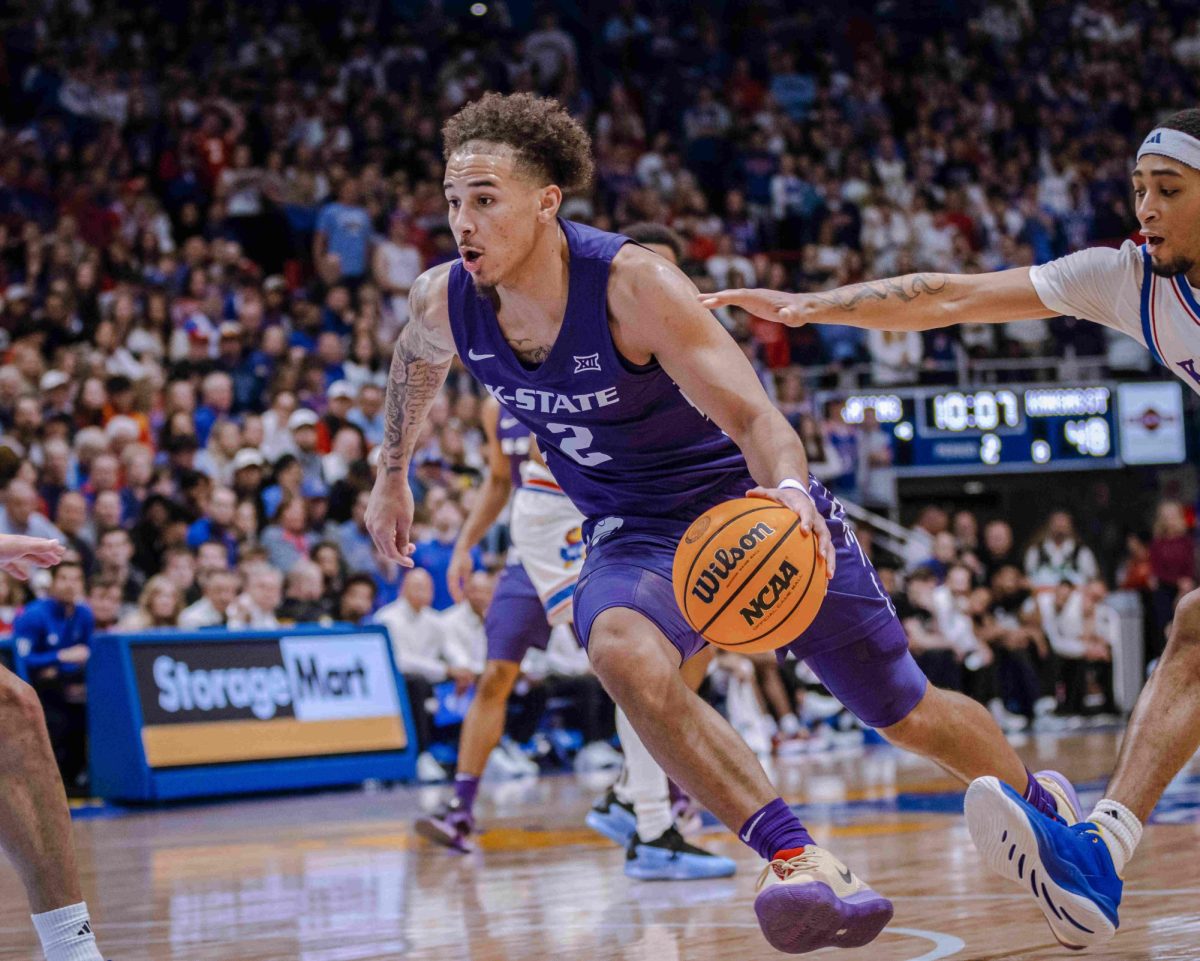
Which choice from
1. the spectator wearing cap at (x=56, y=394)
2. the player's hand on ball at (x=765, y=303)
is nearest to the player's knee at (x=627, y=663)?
the player's hand on ball at (x=765, y=303)

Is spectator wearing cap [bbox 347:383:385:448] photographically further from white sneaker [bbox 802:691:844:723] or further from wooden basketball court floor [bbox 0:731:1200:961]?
wooden basketball court floor [bbox 0:731:1200:961]

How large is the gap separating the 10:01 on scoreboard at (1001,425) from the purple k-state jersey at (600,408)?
40.4ft

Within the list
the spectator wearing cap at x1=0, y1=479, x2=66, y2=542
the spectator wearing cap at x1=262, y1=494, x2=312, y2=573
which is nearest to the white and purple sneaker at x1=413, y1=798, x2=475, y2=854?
the spectator wearing cap at x1=0, y1=479, x2=66, y2=542

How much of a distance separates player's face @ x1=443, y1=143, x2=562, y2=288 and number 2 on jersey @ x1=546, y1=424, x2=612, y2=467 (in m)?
0.43

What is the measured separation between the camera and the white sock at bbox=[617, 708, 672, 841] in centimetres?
615

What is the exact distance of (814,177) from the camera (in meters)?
19.8

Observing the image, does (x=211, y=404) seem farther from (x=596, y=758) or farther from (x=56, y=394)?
(x=596, y=758)

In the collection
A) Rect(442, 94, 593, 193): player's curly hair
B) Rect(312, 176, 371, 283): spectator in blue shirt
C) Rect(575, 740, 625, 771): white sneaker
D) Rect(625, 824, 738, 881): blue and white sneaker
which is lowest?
Rect(575, 740, 625, 771): white sneaker

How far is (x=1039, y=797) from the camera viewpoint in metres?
4.46

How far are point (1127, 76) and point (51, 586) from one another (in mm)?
17948

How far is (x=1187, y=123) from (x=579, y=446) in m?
1.76

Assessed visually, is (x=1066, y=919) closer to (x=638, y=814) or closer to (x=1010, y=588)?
(x=638, y=814)

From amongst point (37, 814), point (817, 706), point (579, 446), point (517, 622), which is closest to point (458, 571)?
point (517, 622)

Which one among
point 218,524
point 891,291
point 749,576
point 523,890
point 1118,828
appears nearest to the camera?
point 749,576
